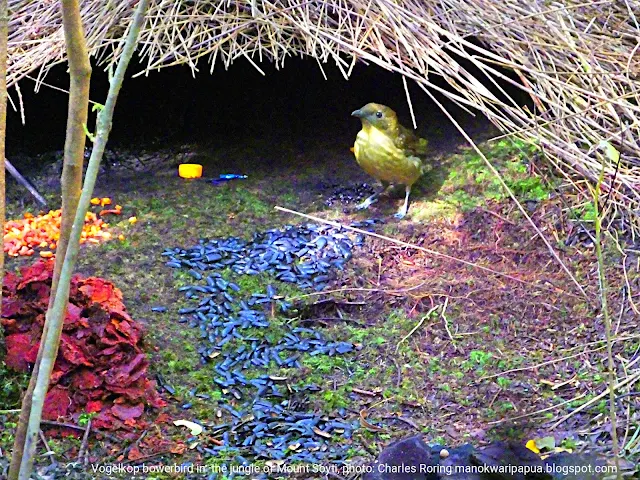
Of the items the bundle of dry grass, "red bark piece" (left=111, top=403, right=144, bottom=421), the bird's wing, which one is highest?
the bundle of dry grass

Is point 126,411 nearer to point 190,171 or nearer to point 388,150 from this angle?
point 388,150

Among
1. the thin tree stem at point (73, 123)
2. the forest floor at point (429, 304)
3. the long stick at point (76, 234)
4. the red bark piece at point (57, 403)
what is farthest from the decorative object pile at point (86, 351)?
the long stick at point (76, 234)

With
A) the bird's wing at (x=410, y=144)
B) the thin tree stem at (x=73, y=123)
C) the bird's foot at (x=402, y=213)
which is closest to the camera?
the thin tree stem at (x=73, y=123)

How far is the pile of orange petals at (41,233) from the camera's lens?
427 centimetres

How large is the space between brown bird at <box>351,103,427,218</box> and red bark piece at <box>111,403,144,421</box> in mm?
2475

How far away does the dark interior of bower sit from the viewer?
6137mm

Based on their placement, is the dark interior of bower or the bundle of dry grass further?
the dark interior of bower

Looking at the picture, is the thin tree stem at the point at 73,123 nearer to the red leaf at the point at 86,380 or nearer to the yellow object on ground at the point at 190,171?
the red leaf at the point at 86,380

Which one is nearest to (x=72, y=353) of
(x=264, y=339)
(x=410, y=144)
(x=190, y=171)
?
(x=264, y=339)

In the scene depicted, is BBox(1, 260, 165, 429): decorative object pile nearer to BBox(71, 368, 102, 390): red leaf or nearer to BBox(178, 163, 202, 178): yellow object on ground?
BBox(71, 368, 102, 390): red leaf

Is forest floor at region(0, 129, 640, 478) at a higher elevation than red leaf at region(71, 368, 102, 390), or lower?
lower

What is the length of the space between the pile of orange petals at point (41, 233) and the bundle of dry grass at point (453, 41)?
0.85m

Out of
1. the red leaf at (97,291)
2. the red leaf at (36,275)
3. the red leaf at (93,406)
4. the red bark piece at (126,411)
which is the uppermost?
the red leaf at (36,275)

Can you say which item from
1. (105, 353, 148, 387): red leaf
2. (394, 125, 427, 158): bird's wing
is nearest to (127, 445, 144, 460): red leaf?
(105, 353, 148, 387): red leaf
